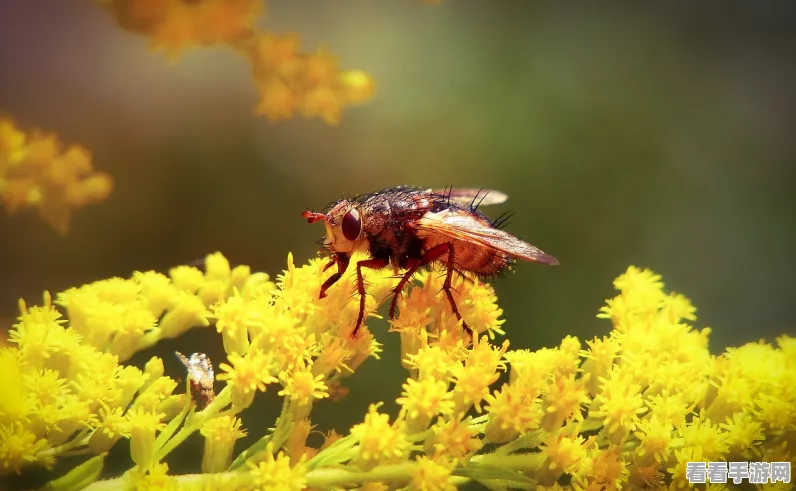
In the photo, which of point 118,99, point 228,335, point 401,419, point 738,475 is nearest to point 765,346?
point 738,475

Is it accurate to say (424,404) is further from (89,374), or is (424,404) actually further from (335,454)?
(89,374)

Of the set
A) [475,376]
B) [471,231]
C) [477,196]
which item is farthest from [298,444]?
[477,196]

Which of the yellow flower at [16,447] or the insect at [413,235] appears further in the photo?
the insect at [413,235]

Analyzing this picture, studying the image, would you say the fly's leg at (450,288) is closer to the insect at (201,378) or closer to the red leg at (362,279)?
the red leg at (362,279)

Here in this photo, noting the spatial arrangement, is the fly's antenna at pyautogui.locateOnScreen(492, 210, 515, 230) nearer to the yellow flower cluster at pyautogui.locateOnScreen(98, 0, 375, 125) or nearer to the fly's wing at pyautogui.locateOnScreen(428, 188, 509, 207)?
the fly's wing at pyautogui.locateOnScreen(428, 188, 509, 207)

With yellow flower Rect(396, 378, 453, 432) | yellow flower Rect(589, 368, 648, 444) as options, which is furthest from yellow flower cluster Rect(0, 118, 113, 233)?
yellow flower Rect(589, 368, 648, 444)

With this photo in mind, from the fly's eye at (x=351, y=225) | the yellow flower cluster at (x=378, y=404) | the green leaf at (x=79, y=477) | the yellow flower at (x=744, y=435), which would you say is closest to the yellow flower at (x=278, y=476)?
the yellow flower cluster at (x=378, y=404)
